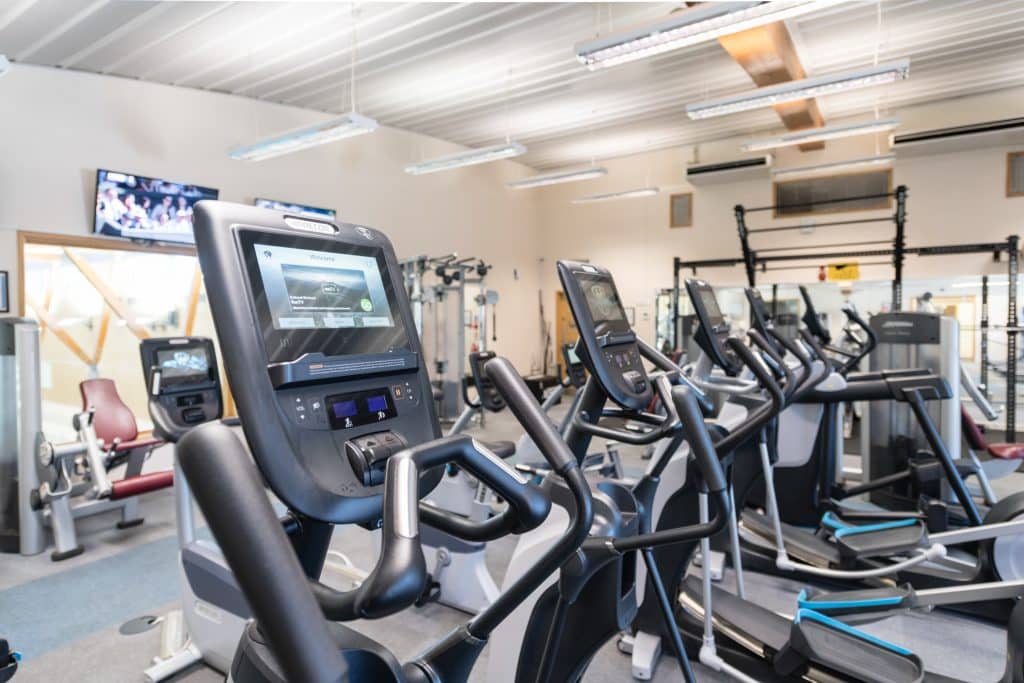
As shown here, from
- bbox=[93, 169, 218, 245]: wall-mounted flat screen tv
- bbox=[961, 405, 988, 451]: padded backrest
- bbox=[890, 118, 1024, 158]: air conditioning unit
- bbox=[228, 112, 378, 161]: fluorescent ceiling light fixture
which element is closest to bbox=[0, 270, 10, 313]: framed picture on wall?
bbox=[93, 169, 218, 245]: wall-mounted flat screen tv

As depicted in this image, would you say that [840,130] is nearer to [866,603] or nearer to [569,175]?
[569,175]

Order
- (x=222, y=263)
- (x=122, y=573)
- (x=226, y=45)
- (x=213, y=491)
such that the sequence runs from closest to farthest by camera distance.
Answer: (x=213, y=491), (x=222, y=263), (x=122, y=573), (x=226, y=45)

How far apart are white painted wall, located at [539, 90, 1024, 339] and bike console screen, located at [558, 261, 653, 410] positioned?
8467 millimetres

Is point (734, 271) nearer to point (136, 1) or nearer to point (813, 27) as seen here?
point (813, 27)

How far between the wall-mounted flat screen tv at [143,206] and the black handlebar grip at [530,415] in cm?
577

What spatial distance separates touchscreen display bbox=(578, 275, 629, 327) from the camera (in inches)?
67.1

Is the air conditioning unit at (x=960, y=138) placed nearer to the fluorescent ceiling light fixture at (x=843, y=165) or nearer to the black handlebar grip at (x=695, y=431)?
the fluorescent ceiling light fixture at (x=843, y=165)

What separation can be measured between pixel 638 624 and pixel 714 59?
599 cm

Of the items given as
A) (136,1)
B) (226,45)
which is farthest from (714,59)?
(136,1)

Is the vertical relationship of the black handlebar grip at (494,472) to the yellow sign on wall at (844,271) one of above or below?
below

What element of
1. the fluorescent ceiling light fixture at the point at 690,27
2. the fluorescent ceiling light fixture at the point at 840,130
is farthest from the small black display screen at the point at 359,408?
the fluorescent ceiling light fixture at the point at 840,130

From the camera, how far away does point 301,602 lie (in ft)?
1.59

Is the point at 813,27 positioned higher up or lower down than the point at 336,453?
higher up

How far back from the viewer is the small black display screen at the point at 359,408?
877mm
